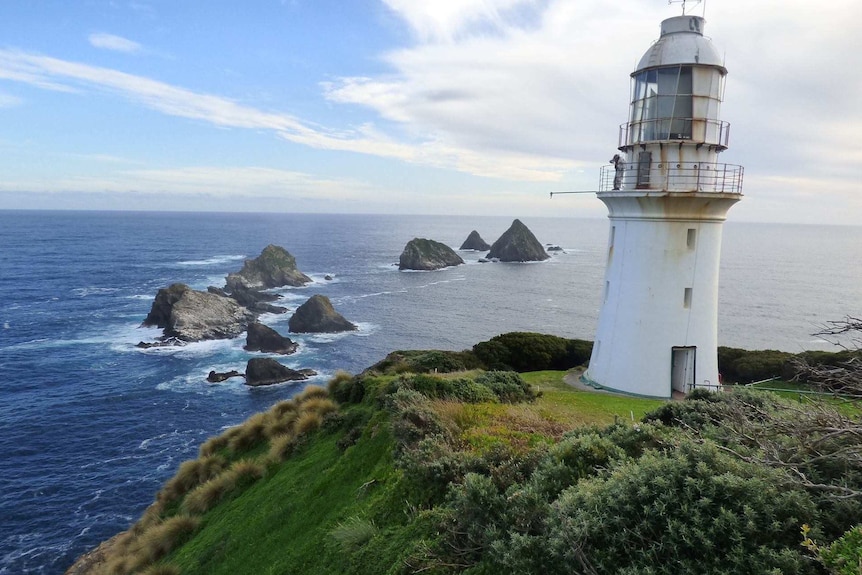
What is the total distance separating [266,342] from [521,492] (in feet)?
151

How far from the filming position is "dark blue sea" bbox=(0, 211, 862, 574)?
980 inches

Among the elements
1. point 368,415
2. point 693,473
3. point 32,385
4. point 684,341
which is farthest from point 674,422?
point 32,385

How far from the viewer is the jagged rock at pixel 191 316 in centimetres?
5088

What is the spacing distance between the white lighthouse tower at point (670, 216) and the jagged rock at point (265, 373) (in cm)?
3042

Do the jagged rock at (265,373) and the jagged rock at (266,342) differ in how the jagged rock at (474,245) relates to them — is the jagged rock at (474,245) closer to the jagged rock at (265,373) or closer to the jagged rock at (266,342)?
the jagged rock at (266,342)

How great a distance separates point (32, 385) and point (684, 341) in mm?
42463

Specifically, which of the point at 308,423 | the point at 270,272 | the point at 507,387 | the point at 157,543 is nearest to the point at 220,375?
the point at 308,423

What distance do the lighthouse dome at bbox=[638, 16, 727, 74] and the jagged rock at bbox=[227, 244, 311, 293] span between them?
66.3 meters

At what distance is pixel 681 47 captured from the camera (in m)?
13.8

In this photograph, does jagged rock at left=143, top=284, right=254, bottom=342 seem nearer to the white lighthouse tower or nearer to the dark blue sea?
the dark blue sea

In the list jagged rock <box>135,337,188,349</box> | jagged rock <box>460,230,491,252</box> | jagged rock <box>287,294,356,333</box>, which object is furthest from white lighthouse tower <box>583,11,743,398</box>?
jagged rock <box>460,230,491,252</box>

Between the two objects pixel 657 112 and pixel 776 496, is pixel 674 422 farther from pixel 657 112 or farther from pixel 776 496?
pixel 657 112

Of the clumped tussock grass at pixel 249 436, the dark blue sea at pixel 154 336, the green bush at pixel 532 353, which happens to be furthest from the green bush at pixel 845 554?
the dark blue sea at pixel 154 336

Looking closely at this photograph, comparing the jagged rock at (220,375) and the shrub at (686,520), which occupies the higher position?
the shrub at (686,520)
